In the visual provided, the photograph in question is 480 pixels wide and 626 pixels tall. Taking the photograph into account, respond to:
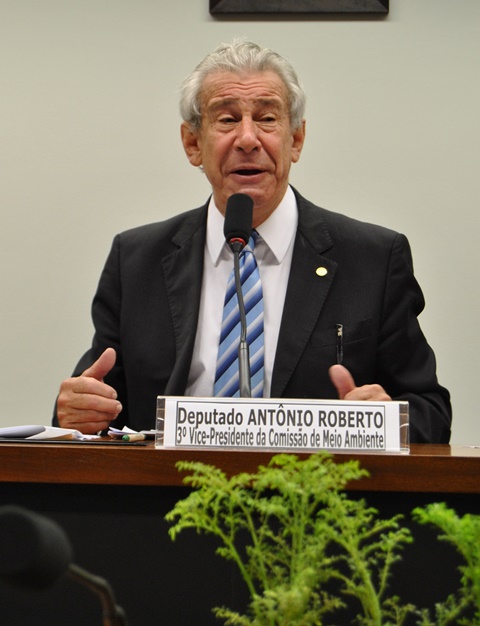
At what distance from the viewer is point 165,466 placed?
1.29m

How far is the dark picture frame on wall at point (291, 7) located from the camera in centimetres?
316

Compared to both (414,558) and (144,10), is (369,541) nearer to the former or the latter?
(414,558)

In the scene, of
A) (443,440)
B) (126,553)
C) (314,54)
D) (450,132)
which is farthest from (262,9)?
(126,553)

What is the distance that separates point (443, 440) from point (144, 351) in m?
0.75

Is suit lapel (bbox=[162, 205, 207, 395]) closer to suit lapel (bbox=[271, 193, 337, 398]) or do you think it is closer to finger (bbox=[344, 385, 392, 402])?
suit lapel (bbox=[271, 193, 337, 398])

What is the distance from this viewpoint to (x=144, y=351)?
239 cm

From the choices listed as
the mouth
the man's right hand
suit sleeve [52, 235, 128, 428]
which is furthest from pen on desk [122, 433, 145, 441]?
the mouth

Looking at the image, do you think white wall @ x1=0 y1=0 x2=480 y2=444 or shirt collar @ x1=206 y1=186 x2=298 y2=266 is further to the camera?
white wall @ x1=0 y1=0 x2=480 y2=444

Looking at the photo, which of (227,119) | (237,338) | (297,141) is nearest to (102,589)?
(237,338)

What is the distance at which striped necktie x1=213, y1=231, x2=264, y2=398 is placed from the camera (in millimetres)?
2236

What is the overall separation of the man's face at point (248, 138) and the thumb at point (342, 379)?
2.38 ft

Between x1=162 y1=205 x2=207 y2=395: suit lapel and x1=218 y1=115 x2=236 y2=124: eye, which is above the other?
x1=218 y1=115 x2=236 y2=124: eye

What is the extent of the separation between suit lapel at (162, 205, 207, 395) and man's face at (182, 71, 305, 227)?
4.3 inches

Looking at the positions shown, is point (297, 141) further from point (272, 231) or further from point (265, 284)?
point (265, 284)
